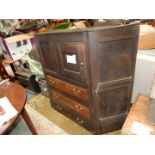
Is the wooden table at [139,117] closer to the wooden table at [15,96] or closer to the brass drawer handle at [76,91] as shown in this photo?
the brass drawer handle at [76,91]

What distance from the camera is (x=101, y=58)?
126 cm

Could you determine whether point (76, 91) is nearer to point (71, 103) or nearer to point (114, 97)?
point (71, 103)

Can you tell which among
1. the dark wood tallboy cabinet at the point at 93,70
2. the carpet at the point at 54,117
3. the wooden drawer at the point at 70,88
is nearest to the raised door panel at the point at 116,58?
the dark wood tallboy cabinet at the point at 93,70

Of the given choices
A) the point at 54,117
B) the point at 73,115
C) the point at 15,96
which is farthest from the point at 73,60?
the point at 54,117

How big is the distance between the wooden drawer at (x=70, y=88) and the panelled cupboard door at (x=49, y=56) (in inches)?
5.4

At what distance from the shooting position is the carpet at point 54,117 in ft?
6.00

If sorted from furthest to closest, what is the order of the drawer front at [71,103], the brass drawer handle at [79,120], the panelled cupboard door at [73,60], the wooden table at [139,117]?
the brass drawer handle at [79,120] < the drawer front at [71,103] < the panelled cupboard door at [73,60] < the wooden table at [139,117]

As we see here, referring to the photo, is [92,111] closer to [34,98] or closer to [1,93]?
[1,93]

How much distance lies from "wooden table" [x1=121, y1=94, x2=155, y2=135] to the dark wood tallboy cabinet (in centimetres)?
16

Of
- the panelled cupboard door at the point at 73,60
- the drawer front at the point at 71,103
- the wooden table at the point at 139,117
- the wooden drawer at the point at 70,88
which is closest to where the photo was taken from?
the wooden table at the point at 139,117

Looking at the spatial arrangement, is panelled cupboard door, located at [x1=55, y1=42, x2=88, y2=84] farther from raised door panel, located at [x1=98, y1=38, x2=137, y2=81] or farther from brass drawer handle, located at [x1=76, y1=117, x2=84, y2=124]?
brass drawer handle, located at [x1=76, y1=117, x2=84, y2=124]

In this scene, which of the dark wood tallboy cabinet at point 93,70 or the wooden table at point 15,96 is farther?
the wooden table at point 15,96
